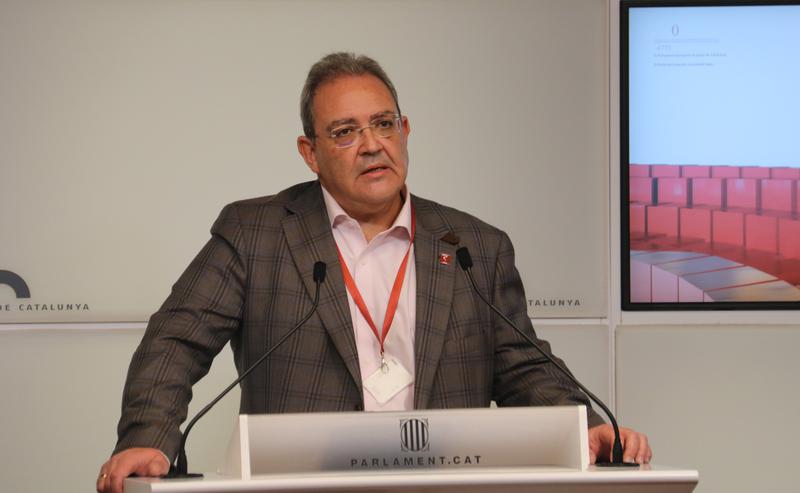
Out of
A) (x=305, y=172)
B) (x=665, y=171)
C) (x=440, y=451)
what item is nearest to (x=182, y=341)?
(x=440, y=451)

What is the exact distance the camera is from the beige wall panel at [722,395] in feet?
12.6

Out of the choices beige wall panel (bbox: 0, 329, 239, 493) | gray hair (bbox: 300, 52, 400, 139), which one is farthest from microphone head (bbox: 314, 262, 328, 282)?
beige wall panel (bbox: 0, 329, 239, 493)

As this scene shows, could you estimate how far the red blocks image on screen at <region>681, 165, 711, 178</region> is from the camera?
391 centimetres

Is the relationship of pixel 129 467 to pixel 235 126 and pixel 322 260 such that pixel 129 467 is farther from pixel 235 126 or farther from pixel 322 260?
pixel 235 126

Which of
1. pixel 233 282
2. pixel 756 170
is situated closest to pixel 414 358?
pixel 233 282

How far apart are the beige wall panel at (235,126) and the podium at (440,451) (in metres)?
2.17

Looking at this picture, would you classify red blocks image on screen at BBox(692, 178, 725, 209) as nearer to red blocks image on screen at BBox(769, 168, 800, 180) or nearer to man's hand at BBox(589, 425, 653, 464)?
red blocks image on screen at BBox(769, 168, 800, 180)

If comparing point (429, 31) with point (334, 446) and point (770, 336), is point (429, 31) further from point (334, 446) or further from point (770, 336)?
point (334, 446)

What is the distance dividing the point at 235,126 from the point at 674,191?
1.66 metres

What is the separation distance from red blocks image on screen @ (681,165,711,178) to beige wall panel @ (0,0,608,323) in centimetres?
32

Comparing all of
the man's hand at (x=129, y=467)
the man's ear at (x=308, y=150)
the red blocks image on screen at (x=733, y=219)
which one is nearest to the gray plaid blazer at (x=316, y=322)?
the man's ear at (x=308, y=150)

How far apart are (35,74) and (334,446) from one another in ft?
8.86

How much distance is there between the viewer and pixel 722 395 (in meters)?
3.87

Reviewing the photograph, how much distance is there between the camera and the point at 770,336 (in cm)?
385
